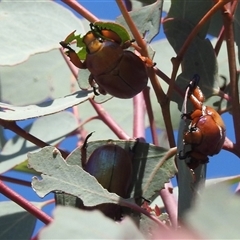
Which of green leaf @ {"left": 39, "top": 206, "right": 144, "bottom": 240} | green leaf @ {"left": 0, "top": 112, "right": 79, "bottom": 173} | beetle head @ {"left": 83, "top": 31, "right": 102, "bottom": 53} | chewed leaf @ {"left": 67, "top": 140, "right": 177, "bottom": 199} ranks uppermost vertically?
beetle head @ {"left": 83, "top": 31, "right": 102, "bottom": 53}

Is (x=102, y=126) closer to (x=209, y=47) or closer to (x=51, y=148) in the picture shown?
(x=209, y=47)

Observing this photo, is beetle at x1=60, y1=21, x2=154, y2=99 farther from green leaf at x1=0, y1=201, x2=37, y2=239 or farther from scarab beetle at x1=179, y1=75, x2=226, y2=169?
green leaf at x1=0, y1=201, x2=37, y2=239

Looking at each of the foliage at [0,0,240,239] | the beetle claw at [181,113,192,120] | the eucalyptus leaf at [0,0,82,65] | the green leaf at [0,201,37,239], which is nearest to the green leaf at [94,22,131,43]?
the foliage at [0,0,240,239]

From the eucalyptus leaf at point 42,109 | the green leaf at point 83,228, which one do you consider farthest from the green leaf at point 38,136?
the green leaf at point 83,228

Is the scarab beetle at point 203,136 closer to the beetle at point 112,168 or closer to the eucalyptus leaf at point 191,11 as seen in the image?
the beetle at point 112,168

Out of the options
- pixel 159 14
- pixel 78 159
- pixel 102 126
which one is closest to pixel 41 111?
pixel 78 159
